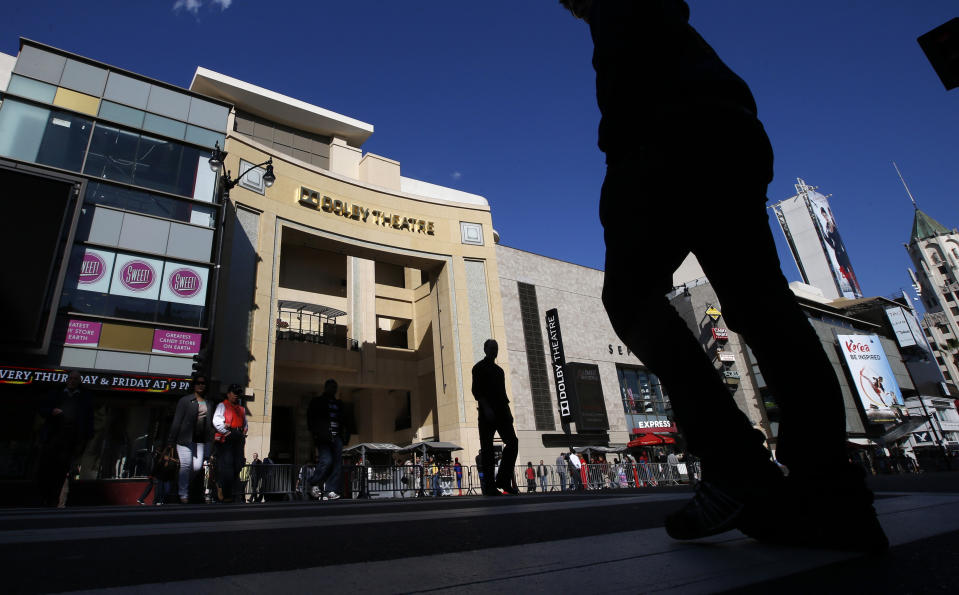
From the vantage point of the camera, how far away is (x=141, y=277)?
54.0 feet

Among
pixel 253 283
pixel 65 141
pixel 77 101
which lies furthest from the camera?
pixel 253 283

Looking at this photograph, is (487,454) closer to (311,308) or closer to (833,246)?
(311,308)

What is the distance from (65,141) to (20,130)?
1143mm

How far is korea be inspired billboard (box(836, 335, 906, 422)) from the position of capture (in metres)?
45.2

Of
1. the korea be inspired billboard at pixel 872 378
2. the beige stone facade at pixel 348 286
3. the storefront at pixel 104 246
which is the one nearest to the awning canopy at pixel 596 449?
the beige stone facade at pixel 348 286

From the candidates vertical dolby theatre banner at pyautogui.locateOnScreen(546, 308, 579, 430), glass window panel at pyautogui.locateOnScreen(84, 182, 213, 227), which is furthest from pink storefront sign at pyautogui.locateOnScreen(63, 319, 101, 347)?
vertical dolby theatre banner at pyautogui.locateOnScreen(546, 308, 579, 430)

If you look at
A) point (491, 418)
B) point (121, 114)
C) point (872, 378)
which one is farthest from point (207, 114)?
point (872, 378)

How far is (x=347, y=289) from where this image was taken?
102 feet

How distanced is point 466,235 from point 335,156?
10.2m

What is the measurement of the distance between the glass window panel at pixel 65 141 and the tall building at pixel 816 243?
85.0 meters

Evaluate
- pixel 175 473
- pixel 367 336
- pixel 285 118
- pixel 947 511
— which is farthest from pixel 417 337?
pixel 947 511

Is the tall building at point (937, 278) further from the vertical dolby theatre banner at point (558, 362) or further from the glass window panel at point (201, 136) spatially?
the glass window panel at point (201, 136)

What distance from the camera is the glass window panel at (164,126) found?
18562 mm

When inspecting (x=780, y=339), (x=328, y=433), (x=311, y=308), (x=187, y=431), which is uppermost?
(x=311, y=308)
